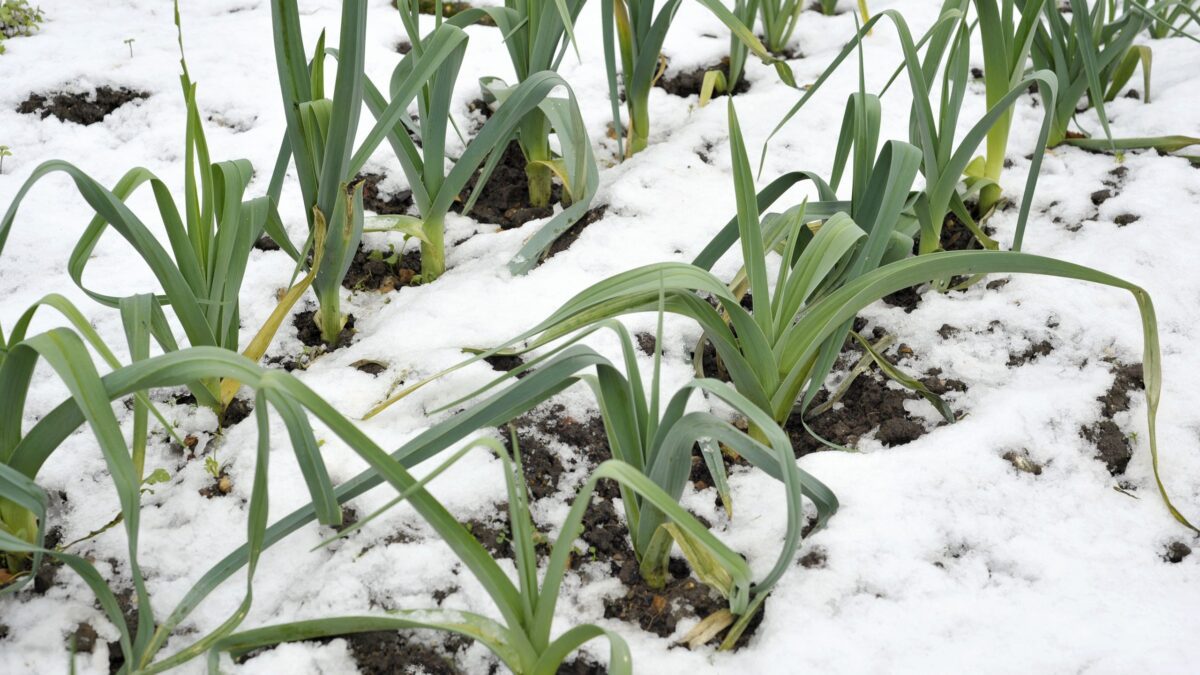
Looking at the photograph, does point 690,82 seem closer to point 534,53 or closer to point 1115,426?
point 534,53

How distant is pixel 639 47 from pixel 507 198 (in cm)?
39

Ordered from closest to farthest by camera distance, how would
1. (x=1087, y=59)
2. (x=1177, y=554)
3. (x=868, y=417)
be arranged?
(x=1177, y=554) < (x=868, y=417) < (x=1087, y=59)

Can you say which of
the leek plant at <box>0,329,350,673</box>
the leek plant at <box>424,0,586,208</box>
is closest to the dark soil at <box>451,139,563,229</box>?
the leek plant at <box>424,0,586,208</box>

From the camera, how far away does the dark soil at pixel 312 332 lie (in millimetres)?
1600

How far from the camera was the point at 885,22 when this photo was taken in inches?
96.4

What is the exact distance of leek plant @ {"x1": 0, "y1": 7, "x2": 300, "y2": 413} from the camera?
4.03 feet

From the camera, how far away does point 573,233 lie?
70.2 inches

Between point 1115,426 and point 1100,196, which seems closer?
point 1115,426

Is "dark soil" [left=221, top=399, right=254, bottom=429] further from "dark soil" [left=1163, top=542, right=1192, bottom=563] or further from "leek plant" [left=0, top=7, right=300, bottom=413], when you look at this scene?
"dark soil" [left=1163, top=542, right=1192, bottom=563]

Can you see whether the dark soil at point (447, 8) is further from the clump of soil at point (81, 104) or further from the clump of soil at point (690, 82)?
the clump of soil at point (81, 104)

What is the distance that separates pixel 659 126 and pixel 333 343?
→ 92 centimetres

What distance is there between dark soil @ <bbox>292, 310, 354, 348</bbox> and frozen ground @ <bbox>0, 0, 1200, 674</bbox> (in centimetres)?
3

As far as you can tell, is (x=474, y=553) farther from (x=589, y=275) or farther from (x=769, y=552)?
(x=589, y=275)

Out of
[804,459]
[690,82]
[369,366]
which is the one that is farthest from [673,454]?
[690,82]
